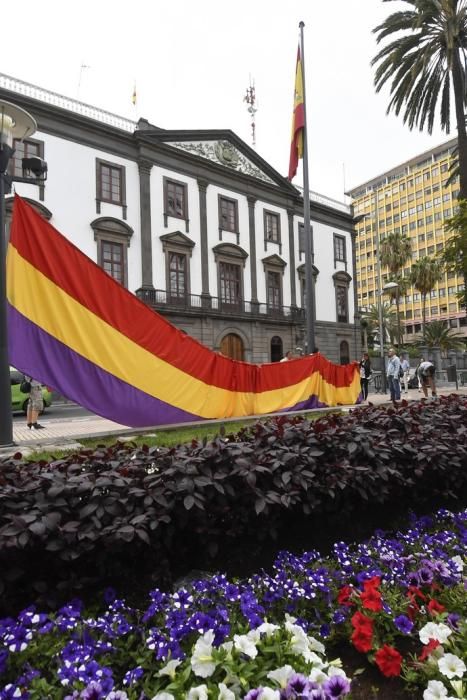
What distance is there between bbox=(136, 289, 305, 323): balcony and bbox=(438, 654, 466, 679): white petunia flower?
80.6 feet

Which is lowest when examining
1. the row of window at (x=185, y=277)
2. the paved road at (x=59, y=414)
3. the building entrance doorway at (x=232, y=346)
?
the paved road at (x=59, y=414)

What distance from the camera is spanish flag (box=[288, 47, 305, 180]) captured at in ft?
51.5

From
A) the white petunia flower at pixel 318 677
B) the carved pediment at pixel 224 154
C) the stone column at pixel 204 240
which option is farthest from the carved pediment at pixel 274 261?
the white petunia flower at pixel 318 677

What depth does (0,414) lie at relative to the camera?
255 inches

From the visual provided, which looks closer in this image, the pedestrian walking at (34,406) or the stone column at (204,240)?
the pedestrian walking at (34,406)

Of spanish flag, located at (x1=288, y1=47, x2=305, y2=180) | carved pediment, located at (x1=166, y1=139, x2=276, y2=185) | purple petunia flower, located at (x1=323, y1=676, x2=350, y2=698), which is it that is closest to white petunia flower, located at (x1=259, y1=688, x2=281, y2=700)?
purple petunia flower, located at (x1=323, y1=676, x2=350, y2=698)

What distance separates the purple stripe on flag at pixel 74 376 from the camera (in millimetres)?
6344

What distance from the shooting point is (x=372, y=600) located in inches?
80.7

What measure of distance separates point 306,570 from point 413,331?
321ft

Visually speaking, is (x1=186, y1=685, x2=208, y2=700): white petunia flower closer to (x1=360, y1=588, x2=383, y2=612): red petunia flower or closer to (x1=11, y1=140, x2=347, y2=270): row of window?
(x1=360, y1=588, x2=383, y2=612): red petunia flower

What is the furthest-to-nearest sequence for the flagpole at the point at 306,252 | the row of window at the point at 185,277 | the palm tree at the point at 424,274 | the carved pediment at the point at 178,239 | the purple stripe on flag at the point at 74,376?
the palm tree at the point at 424,274 < the carved pediment at the point at 178,239 < the row of window at the point at 185,277 < the flagpole at the point at 306,252 < the purple stripe on flag at the point at 74,376

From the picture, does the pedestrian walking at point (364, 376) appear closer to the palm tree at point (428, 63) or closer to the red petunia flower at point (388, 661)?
the palm tree at point (428, 63)

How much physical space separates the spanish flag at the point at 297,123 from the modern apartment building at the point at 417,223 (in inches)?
2905

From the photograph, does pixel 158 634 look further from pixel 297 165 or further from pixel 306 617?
pixel 297 165
